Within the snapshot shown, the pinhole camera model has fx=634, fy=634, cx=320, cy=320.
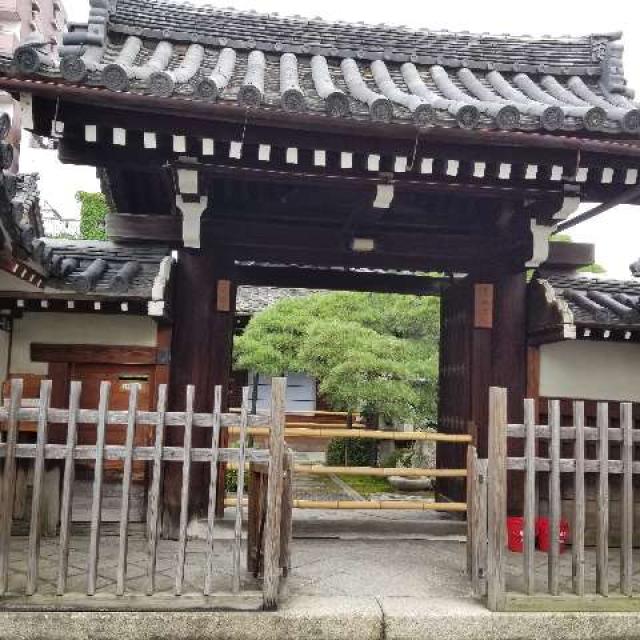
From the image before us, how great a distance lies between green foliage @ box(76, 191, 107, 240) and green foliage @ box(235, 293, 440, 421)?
47.5 ft

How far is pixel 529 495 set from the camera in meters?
4.09

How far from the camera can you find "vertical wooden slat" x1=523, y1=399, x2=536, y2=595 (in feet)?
13.2

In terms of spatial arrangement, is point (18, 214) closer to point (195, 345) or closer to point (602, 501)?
point (195, 345)

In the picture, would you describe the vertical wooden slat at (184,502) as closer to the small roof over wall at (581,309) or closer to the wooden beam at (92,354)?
the wooden beam at (92,354)

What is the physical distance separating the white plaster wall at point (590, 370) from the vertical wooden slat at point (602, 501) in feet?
7.98

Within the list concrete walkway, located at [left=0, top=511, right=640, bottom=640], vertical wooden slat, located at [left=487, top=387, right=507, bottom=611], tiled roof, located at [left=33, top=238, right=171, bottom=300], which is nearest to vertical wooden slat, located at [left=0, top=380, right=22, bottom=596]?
concrete walkway, located at [left=0, top=511, right=640, bottom=640]

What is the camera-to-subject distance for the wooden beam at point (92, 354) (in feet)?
20.4

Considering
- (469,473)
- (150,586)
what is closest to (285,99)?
(469,473)

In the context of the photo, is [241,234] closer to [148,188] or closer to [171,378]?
[148,188]

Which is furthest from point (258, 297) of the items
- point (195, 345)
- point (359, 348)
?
point (195, 345)

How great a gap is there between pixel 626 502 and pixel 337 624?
6.72ft

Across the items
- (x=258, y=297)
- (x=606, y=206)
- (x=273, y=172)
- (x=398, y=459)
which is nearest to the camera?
(x=273, y=172)

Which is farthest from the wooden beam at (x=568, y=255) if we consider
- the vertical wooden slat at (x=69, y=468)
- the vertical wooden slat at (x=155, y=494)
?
the vertical wooden slat at (x=69, y=468)

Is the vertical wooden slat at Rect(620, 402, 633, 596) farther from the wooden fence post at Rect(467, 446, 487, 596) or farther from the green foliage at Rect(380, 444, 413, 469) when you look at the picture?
the green foliage at Rect(380, 444, 413, 469)
